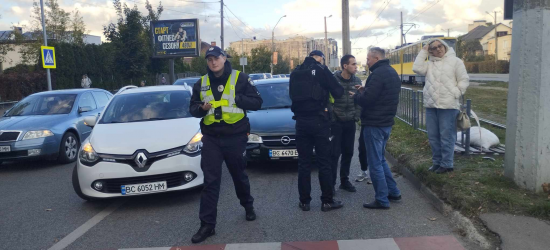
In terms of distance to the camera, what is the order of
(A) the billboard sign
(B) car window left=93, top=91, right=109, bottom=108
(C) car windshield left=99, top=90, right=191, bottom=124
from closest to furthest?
(C) car windshield left=99, top=90, right=191, bottom=124 < (B) car window left=93, top=91, right=109, bottom=108 < (A) the billboard sign

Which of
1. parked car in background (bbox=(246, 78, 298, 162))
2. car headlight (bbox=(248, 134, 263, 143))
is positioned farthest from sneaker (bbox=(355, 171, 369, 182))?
car headlight (bbox=(248, 134, 263, 143))

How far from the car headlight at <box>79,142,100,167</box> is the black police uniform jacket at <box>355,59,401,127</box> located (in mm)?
3326

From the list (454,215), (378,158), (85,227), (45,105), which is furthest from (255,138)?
(45,105)

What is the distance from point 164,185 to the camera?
19.3ft

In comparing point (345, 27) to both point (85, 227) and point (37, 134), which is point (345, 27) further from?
point (85, 227)

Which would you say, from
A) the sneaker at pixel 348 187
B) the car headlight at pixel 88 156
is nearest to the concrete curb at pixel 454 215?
Answer: the sneaker at pixel 348 187

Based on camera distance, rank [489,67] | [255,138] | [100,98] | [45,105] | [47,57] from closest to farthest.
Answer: [255,138], [45,105], [100,98], [47,57], [489,67]

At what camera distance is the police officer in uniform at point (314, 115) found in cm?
→ 547

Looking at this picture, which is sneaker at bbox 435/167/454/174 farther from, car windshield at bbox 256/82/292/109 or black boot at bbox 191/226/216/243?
car windshield at bbox 256/82/292/109

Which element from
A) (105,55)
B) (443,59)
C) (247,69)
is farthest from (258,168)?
(247,69)

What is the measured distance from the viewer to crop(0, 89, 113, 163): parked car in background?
901 cm

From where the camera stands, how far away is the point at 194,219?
5.59 m

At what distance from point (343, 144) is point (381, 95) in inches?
49.2

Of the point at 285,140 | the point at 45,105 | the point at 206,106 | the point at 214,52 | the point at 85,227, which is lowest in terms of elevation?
the point at 85,227
